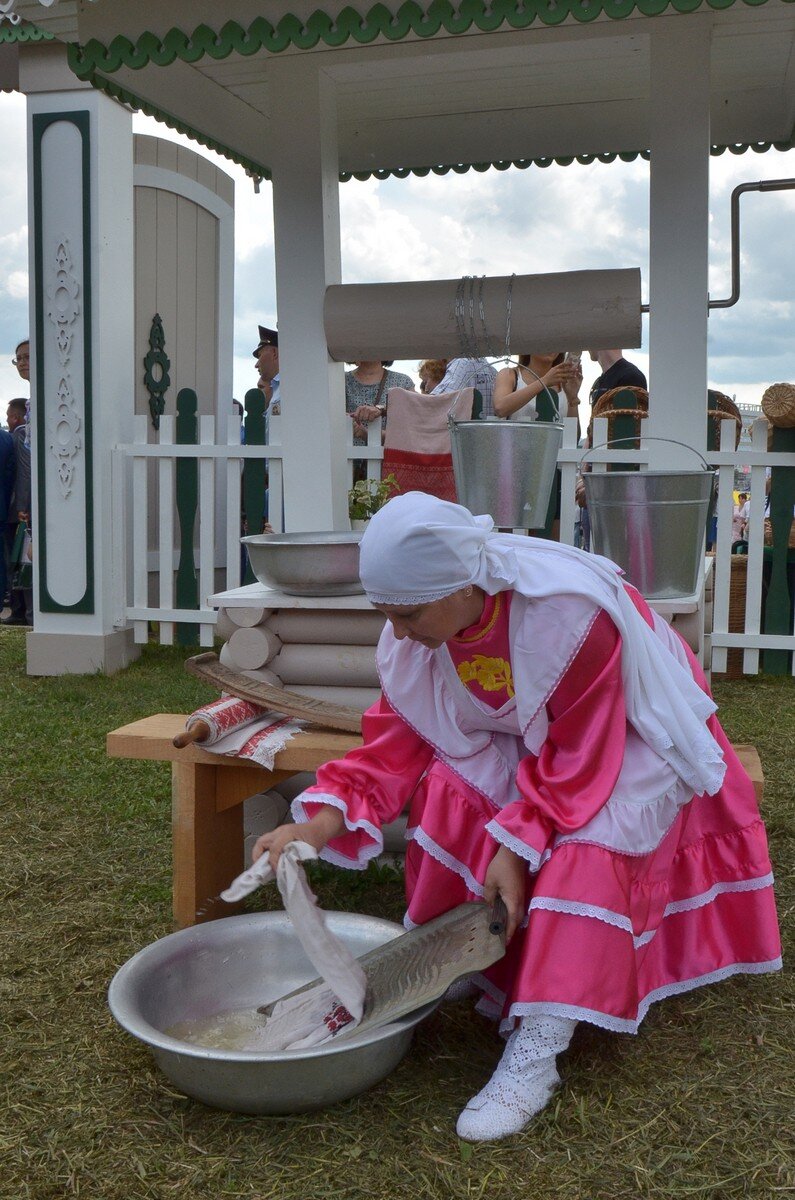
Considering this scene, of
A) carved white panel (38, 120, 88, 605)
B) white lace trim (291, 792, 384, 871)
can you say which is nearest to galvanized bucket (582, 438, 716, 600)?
white lace trim (291, 792, 384, 871)

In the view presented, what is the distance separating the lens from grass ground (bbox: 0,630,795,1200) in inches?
80.6

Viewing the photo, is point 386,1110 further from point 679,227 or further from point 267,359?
point 267,359

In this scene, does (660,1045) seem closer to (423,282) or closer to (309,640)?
(309,640)

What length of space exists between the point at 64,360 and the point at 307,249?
2.70 meters

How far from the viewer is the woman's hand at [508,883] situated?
226 centimetres

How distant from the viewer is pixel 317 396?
4.43 metres

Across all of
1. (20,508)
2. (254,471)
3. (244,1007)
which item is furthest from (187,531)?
(244,1007)

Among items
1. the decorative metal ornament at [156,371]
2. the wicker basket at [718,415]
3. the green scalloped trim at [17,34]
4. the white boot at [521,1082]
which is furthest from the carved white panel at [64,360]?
the white boot at [521,1082]

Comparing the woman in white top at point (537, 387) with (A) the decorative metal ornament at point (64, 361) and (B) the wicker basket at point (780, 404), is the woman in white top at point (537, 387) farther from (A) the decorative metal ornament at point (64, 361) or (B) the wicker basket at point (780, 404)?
(A) the decorative metal ornament at point (64, 361)

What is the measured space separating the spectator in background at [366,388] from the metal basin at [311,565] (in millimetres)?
3148

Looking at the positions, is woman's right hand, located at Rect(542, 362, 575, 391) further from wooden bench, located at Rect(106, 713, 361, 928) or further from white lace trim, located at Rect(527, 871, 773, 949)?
white lace trim, located at Rect(527, 871, 773, 949)

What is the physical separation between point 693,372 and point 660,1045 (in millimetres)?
2388

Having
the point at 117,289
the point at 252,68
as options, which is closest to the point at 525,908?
the point at 252,68

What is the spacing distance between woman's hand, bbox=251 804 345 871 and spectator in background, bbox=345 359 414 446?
168 inches
